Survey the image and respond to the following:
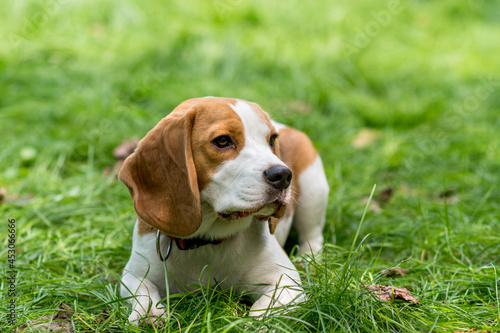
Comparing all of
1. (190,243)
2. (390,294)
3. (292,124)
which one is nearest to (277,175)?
(190,243)

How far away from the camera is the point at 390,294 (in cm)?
268

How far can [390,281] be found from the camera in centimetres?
296

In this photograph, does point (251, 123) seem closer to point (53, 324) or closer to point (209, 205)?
point (209, 205)

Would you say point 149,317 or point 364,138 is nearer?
point 149,317

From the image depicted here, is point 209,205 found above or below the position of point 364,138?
above

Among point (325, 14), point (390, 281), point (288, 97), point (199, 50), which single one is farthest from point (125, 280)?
point (325, 14)

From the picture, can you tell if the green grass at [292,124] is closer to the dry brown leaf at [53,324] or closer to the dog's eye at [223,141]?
the dry brown leaf at [53,324]

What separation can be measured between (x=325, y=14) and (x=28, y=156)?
5.56 meters

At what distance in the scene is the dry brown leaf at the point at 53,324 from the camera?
2.52 metres

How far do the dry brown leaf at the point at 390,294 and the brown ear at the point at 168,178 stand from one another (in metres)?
0.87

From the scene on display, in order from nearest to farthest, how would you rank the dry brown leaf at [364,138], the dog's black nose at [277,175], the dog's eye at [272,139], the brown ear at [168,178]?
the dog's black nose at [277,175] < the brown ear at [168,178] < the dog's eye at [272,139] < the dry brown leaf at [364,138]

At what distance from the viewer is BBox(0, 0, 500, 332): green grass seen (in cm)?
274

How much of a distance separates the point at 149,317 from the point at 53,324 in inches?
17.5

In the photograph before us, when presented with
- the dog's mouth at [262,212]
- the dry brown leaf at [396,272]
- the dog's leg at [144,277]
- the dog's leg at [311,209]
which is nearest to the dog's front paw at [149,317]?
the dog's leg at [144,277]
